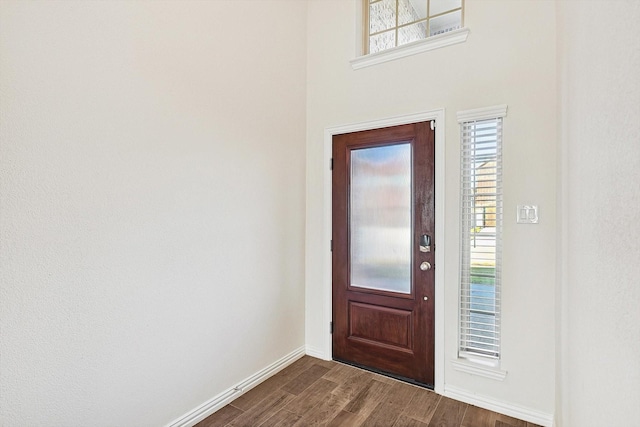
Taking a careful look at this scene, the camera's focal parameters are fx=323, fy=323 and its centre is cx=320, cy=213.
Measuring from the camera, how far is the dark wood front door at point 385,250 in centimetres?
259

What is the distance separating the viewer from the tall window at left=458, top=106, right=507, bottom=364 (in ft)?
7.54

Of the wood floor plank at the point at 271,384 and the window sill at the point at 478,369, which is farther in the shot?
the wood floor plank at the point at 271,384

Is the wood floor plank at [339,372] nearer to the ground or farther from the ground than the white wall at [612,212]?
nearer to the ground

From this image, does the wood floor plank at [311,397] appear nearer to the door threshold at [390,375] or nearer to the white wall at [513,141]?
the door threshold at [390,375]

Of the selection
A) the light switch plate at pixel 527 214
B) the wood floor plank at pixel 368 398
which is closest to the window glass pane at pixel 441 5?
the light switch plate at pixel 527 214

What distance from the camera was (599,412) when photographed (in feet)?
2.11

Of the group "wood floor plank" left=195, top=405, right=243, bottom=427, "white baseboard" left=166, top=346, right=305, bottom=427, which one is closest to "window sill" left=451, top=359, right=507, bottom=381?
"white baseboard" left=166, top=346, right=305, bottom=427

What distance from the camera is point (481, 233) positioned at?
2.37 meters

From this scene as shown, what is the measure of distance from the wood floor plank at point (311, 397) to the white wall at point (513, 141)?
90cm

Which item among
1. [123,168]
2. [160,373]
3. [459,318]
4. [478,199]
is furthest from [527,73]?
[160,373]

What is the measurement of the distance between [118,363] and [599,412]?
6.70ft

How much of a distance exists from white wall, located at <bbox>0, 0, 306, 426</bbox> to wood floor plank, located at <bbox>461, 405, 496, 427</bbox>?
1536 millimetres

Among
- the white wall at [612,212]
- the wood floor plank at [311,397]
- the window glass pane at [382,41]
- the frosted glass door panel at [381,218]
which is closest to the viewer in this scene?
the white wall at [612,212]

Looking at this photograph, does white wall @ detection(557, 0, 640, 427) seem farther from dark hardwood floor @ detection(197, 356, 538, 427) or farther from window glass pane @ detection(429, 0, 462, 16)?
window glass pane @ detection(429, 0, 462, 16)
